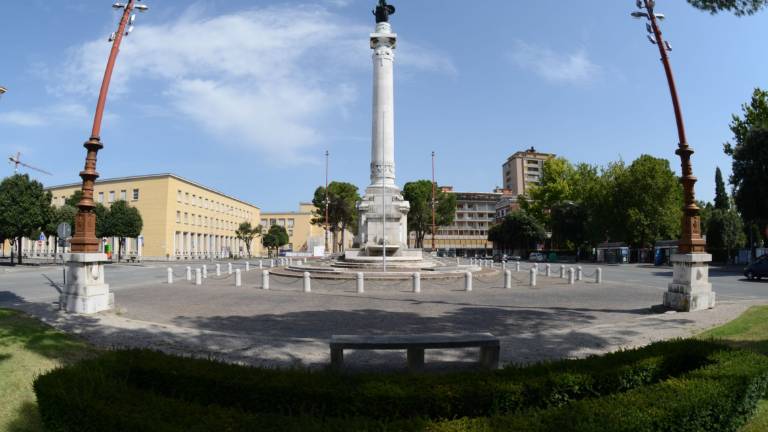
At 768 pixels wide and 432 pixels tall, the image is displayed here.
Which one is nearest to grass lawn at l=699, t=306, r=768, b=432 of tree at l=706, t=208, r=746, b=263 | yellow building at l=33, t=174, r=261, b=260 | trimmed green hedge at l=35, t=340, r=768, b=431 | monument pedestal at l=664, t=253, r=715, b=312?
monument pedestal at l=664, t=253, r=715, b=312

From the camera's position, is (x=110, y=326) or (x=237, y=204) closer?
(x=110, y=326)

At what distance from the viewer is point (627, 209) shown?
1980 inches

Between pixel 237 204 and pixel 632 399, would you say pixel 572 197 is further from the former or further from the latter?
pixel 632 399

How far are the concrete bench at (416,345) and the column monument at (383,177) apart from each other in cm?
2084

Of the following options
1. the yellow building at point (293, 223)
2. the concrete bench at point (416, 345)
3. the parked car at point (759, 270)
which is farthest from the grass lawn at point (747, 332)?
the yellow building at point (293, 223)

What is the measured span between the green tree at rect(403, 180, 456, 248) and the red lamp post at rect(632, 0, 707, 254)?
64424 millimetres

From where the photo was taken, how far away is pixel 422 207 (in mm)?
77312

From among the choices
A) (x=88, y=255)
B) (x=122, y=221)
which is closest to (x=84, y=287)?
(x=88, y=255)

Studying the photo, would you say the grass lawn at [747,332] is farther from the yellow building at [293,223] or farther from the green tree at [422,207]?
the yellow building at [293,223]

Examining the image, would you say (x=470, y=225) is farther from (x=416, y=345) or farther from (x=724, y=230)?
(x=416, y=345)

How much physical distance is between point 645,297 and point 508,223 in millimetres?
63142

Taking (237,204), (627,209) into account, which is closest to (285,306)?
(627,209)

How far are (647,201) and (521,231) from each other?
27139 mm

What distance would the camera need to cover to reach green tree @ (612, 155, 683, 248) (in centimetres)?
4906
